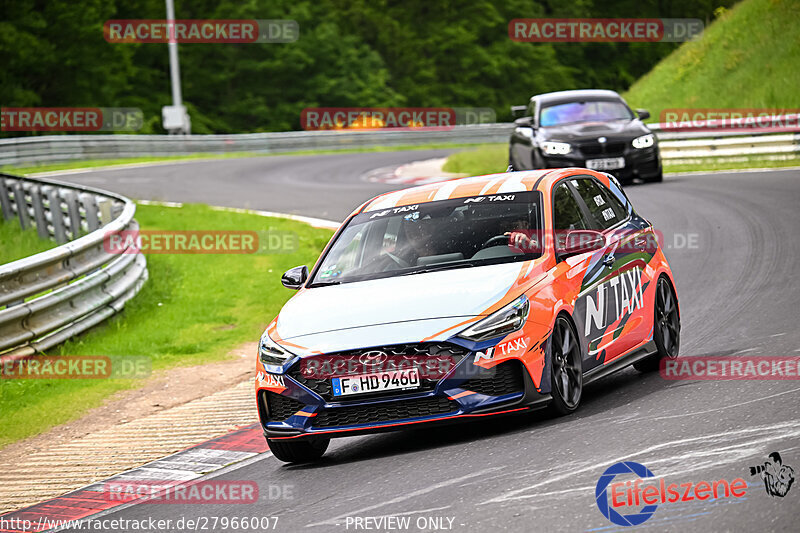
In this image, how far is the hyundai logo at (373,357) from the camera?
7.19m

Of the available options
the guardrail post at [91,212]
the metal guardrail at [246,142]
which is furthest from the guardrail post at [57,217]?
the metal guardrail at [246,142]

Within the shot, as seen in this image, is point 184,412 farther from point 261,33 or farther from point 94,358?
point 261,33

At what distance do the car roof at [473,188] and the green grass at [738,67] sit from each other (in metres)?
24.7

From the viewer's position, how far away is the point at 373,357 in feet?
23.7


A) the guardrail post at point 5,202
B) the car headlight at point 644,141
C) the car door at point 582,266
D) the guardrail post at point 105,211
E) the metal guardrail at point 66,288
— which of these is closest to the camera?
the car door at point 582,266

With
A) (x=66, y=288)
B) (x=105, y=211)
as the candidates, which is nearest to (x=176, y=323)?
(x=66, y=288)

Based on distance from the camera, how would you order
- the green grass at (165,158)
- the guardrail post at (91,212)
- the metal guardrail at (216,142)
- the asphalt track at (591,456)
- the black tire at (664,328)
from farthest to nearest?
1. the metal guardrail at (216,142)
2. the green grass at (165,158)
3. the guardrail post at (91,212)
4. the black tire at (664,328)
5. the asphalt track at (591,456)

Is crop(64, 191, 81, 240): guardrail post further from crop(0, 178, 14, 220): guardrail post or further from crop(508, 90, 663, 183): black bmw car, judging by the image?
crop(508, 90, 663, 183): black bmw car

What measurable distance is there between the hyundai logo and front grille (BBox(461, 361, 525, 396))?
1.58 feet

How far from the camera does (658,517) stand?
5309 millimetres

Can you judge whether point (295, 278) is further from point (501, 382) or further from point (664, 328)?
point (664, 328)

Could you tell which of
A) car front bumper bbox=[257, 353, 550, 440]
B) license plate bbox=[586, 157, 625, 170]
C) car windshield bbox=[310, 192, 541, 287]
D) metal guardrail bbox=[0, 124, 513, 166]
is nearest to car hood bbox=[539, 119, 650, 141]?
license plate bbox=[586, 157, 625, 170]

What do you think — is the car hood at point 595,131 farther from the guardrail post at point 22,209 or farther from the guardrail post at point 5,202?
the guardrail post at point 5,202

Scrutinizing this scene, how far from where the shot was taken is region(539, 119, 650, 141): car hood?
68.5ft
